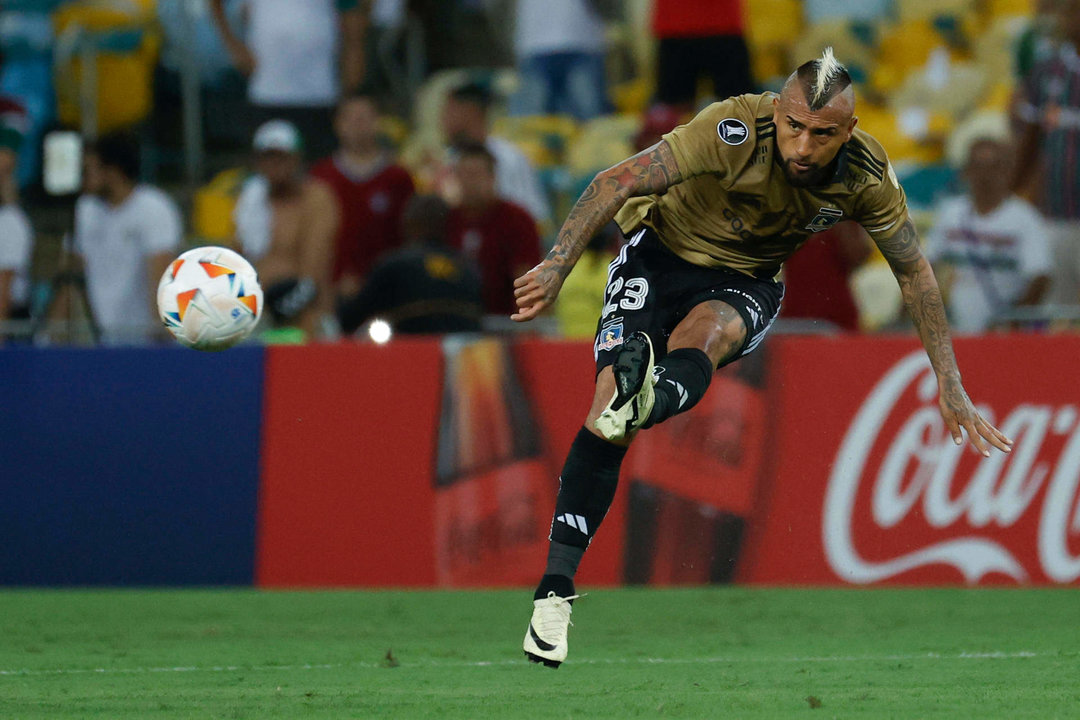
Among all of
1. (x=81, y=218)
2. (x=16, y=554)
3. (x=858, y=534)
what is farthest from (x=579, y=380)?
(x=81, y=218)

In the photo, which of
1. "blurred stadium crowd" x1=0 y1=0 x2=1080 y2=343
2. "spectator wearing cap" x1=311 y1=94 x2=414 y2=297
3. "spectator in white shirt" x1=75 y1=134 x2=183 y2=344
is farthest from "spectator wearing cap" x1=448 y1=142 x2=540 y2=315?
"spectator in white shirt" x1=75 y1=134 x2=183 y2=344

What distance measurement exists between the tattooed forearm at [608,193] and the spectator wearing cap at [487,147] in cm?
569

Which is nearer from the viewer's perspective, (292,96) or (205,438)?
(205,438)

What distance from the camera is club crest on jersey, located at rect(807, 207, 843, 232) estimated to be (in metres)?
6.92

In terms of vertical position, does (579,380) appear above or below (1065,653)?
above

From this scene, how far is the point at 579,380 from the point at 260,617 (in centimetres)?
243

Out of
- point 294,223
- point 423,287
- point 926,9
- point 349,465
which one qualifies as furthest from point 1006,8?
point 349,465

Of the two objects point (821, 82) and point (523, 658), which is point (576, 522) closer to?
point (523, 658)

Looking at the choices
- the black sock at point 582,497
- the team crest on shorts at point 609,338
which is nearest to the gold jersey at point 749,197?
the team crest on shorts at point 609,338

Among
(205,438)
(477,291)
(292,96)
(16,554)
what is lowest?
(16,554)

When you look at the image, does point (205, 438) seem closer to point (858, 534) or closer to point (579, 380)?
point (579, 380)

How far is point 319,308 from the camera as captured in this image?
40.4 feet

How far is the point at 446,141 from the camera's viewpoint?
577 inches

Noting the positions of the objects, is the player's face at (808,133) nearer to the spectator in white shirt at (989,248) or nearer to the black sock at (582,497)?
the black sock at (582,497)
